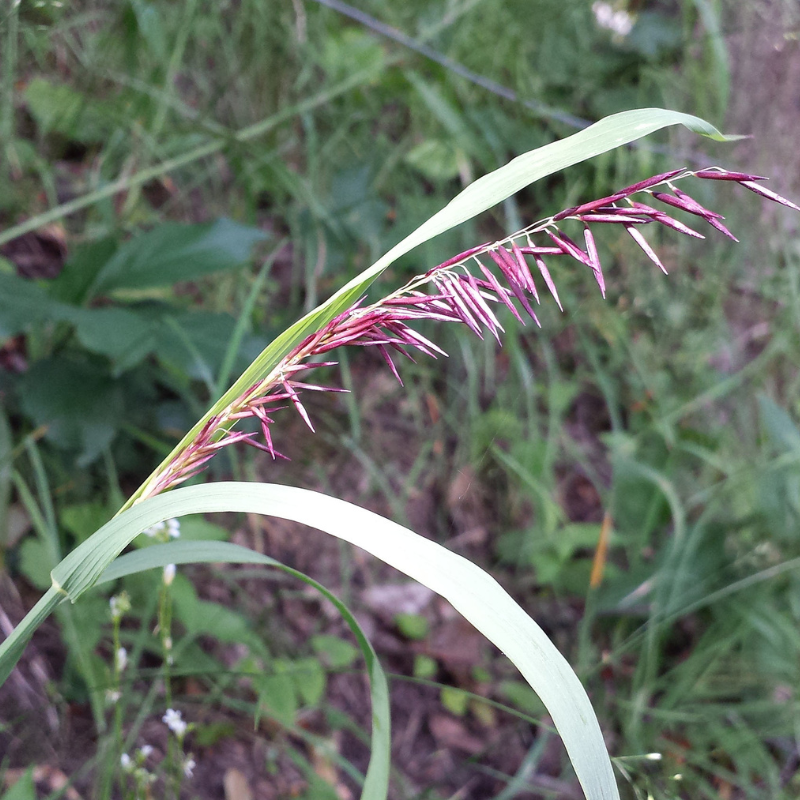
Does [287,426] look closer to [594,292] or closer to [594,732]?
[594,292]

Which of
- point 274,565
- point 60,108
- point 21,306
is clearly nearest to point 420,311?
point 274,565

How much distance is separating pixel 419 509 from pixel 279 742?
594mm

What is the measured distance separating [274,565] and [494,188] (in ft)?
1.02

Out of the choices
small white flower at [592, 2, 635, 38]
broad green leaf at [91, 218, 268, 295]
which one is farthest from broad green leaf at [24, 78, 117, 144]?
small white flower at [592, 2, 635, 38]

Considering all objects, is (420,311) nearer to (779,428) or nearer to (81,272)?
(81,272)

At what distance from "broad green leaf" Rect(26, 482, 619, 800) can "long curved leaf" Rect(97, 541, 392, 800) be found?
0.27ft

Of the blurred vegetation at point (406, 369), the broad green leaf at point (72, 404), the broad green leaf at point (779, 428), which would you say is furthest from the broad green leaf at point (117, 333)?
the broad green leaf at point (779, 428)

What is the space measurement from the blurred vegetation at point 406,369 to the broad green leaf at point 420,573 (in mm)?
513

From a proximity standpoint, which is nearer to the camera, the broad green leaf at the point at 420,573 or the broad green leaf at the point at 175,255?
the broad green leaf at the point at 420,573

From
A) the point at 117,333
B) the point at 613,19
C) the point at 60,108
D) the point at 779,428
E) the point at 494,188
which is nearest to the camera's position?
the point at 494,188

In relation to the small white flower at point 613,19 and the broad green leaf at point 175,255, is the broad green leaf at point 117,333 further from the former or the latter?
the small white flower at point 613,19

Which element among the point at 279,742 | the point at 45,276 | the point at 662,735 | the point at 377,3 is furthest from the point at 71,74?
the point at 662,735

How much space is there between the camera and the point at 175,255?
1.15 metres

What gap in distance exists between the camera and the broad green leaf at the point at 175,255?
44.6 inches
